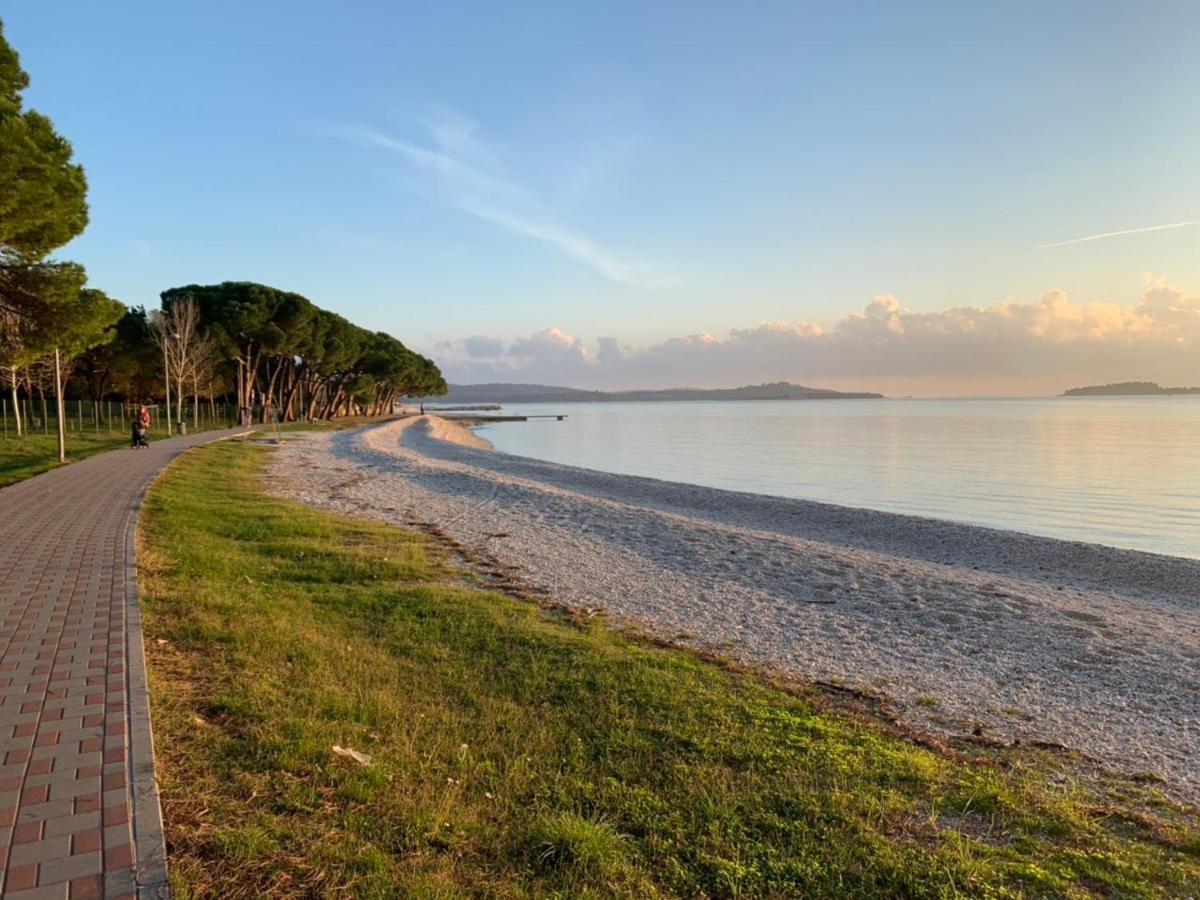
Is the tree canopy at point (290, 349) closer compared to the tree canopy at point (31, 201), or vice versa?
the tree canopy at point (31, 201)

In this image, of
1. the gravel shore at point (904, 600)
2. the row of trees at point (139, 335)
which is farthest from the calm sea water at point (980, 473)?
the row of trees at point (139, 335)

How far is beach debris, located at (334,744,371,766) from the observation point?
405cm

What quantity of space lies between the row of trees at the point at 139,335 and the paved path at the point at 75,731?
565cm

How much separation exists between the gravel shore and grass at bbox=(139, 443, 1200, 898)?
1.31 m

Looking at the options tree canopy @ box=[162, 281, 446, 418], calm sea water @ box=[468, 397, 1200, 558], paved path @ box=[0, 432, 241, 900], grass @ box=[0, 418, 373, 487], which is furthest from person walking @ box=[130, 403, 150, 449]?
tree canopy @ box=[162, 281, 446, 418]

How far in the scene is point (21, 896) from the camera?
2.68m

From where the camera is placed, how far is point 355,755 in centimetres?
411

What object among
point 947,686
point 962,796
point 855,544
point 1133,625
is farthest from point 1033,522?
point 962,796

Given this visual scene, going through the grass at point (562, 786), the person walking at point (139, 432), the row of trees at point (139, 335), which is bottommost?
the grass at point (562, 786)

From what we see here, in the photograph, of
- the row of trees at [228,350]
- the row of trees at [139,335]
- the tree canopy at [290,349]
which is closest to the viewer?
the row of trees at [139,335]

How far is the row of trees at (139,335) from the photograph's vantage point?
11.3 meters

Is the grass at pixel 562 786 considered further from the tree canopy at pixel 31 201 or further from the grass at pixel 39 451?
the grass at pixel 39 451

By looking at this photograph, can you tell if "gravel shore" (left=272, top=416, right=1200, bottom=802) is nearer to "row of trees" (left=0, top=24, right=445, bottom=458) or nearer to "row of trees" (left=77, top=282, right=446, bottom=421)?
"row of trees" (left=0, top=24, right=445, bottom=458)

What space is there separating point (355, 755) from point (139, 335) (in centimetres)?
4949
